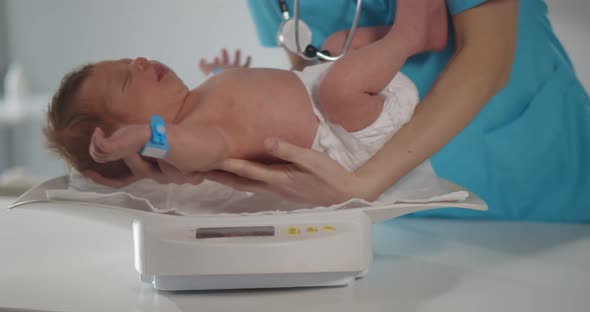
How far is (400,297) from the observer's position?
779mm

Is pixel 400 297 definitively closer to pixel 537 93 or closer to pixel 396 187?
pixel 396 187

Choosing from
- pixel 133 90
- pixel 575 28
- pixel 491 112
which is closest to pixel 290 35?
pixel 133 90

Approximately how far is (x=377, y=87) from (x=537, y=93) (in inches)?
14.7

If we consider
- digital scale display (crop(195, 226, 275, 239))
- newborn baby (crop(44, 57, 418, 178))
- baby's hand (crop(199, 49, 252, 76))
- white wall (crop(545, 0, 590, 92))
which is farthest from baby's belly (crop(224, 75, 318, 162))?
white wall (crop(545, 0, 590, 92))

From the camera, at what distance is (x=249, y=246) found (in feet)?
2.48

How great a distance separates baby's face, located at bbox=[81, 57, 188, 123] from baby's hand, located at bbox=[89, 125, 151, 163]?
0.04 meters

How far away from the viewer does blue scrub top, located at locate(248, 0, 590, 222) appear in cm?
110

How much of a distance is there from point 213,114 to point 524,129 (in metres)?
0.57

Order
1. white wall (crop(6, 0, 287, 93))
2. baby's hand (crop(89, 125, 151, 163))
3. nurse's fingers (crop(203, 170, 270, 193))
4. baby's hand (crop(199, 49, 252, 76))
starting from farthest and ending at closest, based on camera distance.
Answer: white wall (crop(6, 0, 287, 93)) → baby's hand (crop(199, 49, 252, 76)) → nurse's fingers (crop(203, 170, 270, 193)) → baby's hand (crop(89, 125, 151, 163))

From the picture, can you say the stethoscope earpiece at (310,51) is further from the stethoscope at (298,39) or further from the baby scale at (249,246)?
the baby scale at (249,246)

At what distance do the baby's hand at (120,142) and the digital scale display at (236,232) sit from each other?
0.12 metres

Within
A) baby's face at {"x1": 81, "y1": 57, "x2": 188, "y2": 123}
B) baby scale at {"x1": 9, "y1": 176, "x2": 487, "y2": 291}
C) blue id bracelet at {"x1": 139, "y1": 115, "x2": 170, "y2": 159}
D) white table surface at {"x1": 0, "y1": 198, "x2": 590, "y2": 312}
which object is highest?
baby's face at {"x1": 81, "y1": 57, "x2": 188, "y2": 123}

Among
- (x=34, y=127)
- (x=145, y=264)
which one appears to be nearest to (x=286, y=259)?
(x=145, y=264)

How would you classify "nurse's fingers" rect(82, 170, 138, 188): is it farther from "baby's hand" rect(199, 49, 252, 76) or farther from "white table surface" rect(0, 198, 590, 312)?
"baby's hand" rect(199, 49, 252, 76)
